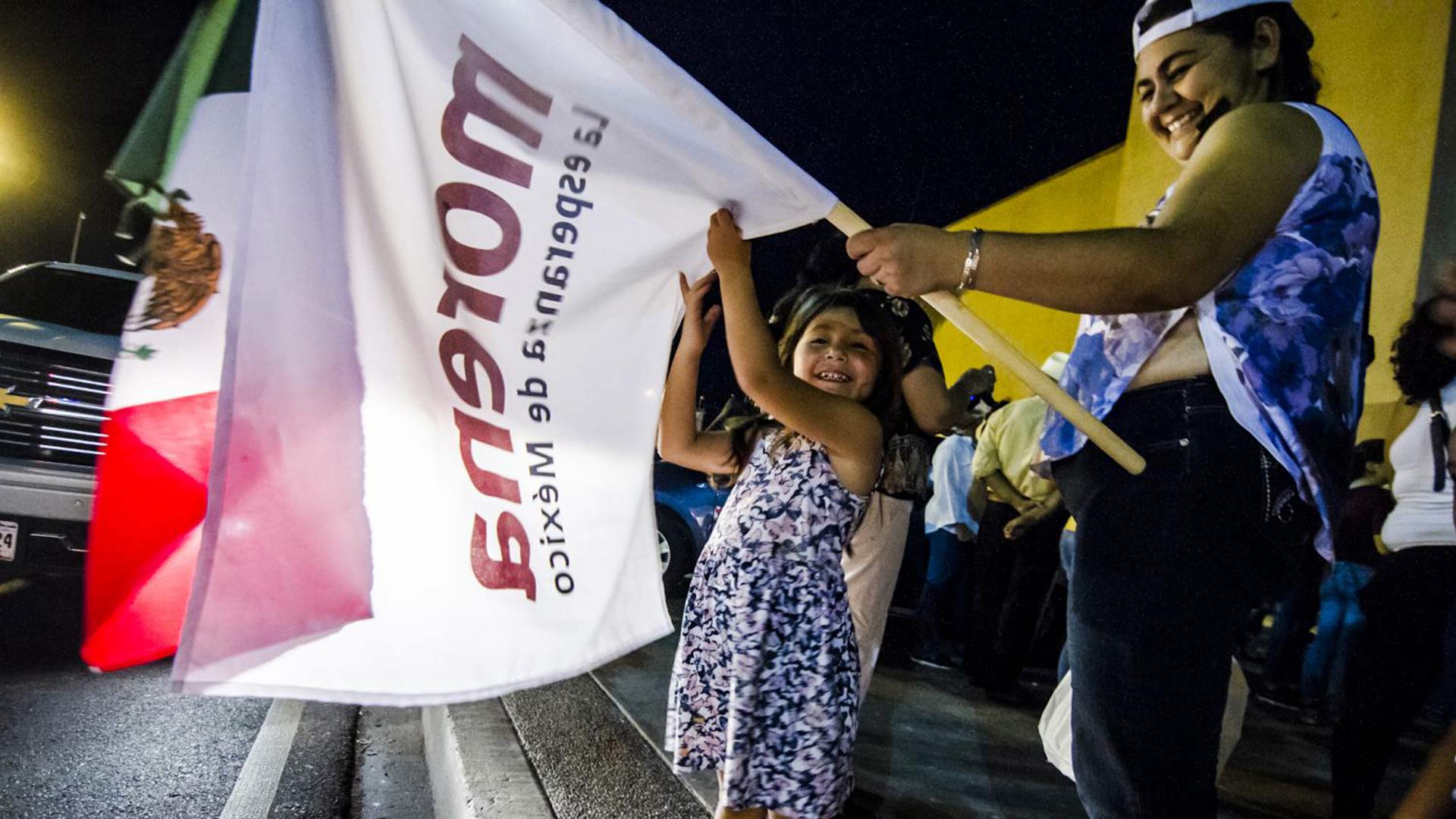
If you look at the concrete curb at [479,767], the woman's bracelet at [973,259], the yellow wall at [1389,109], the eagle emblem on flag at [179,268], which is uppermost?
the yellow wall at [1389,109]

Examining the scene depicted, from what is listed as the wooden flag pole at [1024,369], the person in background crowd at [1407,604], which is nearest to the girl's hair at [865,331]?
the wooden flag pole at [1024,369]

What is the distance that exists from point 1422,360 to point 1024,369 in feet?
6.60

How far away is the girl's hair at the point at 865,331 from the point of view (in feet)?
8.30

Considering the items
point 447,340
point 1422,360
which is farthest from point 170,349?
point 1422,360

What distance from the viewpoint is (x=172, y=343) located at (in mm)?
1450

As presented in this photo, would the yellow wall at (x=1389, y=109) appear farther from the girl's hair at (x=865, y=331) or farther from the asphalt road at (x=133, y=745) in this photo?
the asphalt road at (x=133, y=745)

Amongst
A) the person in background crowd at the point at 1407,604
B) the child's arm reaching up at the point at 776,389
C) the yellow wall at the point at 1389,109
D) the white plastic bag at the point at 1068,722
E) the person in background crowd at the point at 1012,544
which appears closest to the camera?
the white plastic bag at the point at 1068,722

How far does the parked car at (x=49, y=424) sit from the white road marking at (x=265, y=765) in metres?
1.41

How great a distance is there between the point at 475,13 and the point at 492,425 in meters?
0.75

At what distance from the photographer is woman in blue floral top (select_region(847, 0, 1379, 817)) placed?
1.18 m

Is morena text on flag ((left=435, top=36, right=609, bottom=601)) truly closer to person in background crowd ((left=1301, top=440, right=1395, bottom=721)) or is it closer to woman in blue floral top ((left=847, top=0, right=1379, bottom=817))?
woman in blue floral top ((left=847, top=0, right=1379, bottom=817))

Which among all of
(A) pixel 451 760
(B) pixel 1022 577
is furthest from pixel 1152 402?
(B) pixel 1022 577

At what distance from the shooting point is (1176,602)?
49.7 inches

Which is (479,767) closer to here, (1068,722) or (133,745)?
(133,745)
